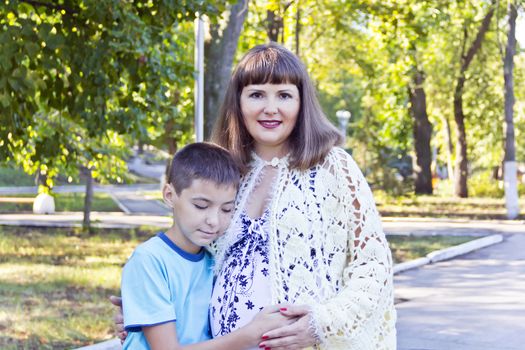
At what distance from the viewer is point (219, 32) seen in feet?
44.8

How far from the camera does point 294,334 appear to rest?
2959 mm

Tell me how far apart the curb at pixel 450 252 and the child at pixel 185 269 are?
1234 cm

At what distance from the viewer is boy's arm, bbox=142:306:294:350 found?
2.93 metres

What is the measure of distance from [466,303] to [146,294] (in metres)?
9.57

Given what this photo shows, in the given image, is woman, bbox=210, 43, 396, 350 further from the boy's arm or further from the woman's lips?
the boy's arm

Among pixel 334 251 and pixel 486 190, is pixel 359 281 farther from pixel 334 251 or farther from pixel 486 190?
pixel 486 190

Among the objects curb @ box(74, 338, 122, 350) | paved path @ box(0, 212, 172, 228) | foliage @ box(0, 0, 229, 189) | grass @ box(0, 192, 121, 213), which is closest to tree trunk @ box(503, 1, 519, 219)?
paved path @ box(0, 212, 172, 228)

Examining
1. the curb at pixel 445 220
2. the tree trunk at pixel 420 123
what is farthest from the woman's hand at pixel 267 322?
the tree trunk at pixel 420 123

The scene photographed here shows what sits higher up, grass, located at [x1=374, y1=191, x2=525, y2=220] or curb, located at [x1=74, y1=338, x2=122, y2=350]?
grass, located at [x1=374, y1=191, x2=525, y2=220]

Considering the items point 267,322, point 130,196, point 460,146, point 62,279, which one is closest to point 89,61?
point 62,279

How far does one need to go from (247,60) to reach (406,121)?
3723cm

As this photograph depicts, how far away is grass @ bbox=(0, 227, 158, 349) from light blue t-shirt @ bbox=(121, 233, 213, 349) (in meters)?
5.96

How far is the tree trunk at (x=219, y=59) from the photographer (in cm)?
1339

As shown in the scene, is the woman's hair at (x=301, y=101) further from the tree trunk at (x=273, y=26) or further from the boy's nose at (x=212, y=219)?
the tree trunk at (x=273, y=26)
